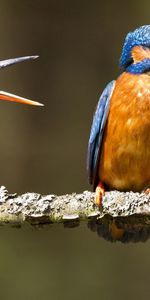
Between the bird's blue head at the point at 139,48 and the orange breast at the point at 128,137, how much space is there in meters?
0.04

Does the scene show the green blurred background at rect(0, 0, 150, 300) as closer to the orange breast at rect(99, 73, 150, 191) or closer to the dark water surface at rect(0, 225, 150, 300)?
the dark water surface at rect(0, 225, 150, 300)

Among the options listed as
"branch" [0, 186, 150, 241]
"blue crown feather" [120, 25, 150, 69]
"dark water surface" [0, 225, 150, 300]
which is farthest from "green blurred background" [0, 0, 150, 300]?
"branch" [0, 186, 150, 241]

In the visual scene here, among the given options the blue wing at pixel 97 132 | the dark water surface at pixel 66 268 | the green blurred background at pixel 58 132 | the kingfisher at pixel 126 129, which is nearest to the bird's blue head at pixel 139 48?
the kingfisher at pixel 126 129

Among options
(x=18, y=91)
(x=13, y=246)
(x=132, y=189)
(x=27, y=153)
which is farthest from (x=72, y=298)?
(x=132, y=189)

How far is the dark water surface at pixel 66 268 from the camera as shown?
5250mm

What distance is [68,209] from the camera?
3158 mm

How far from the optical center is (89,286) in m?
5.29

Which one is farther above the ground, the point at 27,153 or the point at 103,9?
the point at 103,9

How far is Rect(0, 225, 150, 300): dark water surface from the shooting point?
5.25m

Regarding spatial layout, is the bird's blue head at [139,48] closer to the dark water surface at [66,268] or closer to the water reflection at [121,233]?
the water reflection at [121,233]

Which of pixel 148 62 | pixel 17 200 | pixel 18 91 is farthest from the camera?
pixel 18 91

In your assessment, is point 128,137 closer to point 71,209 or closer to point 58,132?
point 71,209

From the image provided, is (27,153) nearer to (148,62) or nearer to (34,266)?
(34,266)

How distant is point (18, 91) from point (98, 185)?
1.53m
